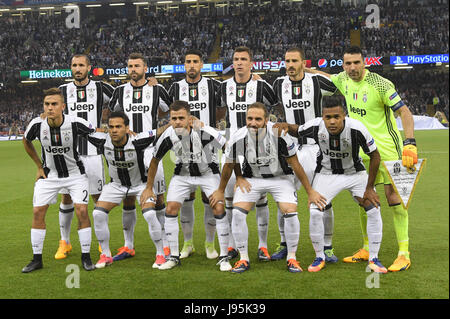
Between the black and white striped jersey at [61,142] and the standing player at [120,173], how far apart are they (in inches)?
8.4

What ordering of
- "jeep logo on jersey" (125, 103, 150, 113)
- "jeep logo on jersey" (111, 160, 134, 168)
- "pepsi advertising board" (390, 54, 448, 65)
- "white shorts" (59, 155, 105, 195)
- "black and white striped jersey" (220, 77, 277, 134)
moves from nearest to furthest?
"jeep logo on jersey" (111, 160, 134, 168) → "black and white striped jersey" (220, 77, 277, 134) → "white shorts" (59, 155, 105, 195) → "jeep logo on jersey" (125, 103, 150, 113) → "pepsi advertising board" (390, 54, 448, 65)

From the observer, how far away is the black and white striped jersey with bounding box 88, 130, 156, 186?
5.32 metres

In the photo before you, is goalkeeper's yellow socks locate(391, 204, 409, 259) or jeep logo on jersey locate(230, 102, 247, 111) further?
jeep logo on jersey locate(230, 102, 247, 111)

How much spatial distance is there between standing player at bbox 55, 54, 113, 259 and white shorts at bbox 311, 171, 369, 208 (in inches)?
99.1

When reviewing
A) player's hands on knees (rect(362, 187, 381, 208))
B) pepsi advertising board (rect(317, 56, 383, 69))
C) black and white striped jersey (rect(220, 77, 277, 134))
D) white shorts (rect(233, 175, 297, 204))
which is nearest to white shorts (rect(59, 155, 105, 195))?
black and white striped jersey (rect(220, 77, 277, 134))

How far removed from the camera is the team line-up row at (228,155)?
4.79 meters

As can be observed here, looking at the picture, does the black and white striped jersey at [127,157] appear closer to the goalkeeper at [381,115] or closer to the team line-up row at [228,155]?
the team line-up row at [228,155]

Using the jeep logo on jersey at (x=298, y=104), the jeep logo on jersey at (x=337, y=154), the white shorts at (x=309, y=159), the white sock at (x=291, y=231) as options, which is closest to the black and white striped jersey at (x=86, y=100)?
the jeep logo on jersey at (x=298, y=104)

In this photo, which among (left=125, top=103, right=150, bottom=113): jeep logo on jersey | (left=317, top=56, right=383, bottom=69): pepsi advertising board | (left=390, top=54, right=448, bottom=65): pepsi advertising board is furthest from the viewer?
(left=390, top=54, right=448, bottom=65): pepsi advertising board

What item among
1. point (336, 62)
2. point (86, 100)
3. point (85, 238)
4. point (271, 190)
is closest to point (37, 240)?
point (85, 238)

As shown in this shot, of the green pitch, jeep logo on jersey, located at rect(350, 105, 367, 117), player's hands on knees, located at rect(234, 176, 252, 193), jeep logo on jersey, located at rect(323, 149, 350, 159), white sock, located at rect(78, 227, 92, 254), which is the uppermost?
jeep logo on jersey, located at rect(350, 105, 367, 117)

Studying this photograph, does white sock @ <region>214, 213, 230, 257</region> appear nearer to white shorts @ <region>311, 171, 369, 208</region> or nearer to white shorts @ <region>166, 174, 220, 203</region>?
white shorts @ <region>166, 174, 220, 203</region>

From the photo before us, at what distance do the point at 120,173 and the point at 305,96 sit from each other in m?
2.12
